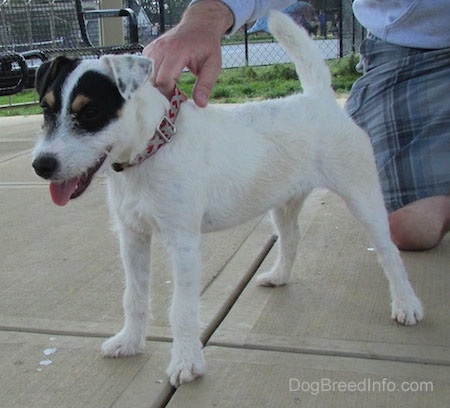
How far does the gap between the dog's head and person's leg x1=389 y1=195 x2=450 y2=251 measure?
2.05 metres

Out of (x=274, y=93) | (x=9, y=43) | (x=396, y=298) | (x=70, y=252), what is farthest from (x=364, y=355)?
(x=274, y=93)

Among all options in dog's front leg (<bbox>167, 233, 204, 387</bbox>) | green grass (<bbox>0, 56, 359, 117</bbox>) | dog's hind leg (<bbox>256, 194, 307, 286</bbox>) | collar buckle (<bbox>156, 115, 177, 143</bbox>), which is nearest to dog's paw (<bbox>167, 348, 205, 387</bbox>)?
dog's front leg (<bbox>167, 233, 204, 387</bbox>)

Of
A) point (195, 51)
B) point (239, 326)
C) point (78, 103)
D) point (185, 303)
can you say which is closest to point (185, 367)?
point (185, 303)

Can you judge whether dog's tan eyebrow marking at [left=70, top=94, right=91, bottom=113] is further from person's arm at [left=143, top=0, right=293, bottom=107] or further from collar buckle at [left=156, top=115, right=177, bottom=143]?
person's arm at [left=143, top=0, right=293, bottom=107]

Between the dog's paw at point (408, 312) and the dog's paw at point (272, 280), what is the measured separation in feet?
2.03

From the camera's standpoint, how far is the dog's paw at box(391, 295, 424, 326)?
3.04 meters

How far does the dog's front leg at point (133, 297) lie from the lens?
2834 mm

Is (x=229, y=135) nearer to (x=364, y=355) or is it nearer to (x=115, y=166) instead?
(x=115, y=166)

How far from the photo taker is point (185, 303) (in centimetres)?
266

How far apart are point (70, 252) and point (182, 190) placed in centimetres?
160

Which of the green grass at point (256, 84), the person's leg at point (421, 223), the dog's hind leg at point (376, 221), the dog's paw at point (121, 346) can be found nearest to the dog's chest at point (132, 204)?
the dog's paw at point (121, 346)

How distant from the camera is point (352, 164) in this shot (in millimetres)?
3221

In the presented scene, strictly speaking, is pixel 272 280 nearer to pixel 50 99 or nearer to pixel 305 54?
pixel 305 54

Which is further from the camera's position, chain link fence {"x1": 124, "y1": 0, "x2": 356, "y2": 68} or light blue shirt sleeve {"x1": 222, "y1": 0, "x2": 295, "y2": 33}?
chain link fence {"x1": 124, "y1": 0, "x2": 356, "y2": 68}
